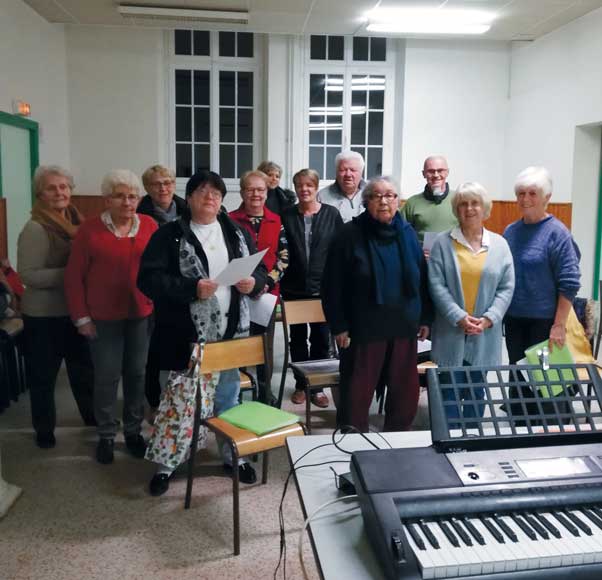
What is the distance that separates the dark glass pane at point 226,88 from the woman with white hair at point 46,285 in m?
4.45

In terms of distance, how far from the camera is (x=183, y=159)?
7246mm

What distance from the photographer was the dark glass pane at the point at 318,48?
7.10 metres

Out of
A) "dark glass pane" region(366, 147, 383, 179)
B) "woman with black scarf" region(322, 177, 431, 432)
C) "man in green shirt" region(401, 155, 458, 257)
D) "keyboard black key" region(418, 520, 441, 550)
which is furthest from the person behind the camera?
"dark glass pane" region(366, 147, 383, 179)

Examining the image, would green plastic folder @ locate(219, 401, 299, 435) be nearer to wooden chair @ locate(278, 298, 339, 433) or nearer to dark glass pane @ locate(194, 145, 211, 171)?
wooden chair @ locate(278, 298, 339, 433)

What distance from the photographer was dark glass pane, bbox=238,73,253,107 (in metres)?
7.18

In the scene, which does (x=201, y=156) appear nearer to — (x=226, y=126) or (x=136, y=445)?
(x=226, y=126)

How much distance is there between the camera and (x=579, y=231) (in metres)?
6.23

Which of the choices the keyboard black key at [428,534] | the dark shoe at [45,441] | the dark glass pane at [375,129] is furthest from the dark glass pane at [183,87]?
the keyboard black key at [428,534]

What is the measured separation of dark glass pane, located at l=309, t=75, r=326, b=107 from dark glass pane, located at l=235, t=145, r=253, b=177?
3.04ft

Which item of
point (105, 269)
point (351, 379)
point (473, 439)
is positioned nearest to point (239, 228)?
point (105, 269)

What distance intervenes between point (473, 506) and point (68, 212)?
263 centimetres

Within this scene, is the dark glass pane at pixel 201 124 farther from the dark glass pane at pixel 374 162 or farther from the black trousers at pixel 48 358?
the black trousers at pixel 48 358

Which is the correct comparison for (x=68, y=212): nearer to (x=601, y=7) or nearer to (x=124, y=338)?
(x=124, y=338)

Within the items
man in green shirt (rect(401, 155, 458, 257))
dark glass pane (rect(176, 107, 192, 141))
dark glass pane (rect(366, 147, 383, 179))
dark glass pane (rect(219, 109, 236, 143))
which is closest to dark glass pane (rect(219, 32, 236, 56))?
dark glass pane (rect(219, 109, 236, 143))
